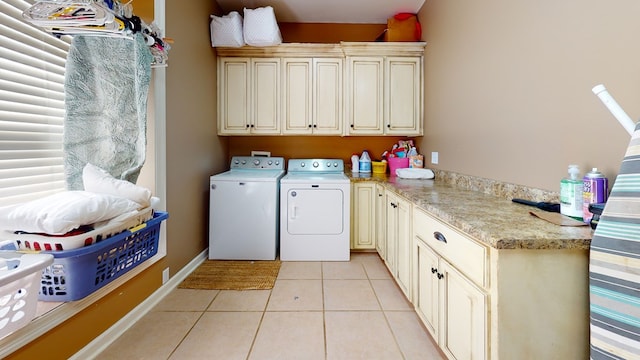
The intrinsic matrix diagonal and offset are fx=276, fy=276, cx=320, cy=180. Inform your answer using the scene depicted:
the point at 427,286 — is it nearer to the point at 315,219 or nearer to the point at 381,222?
the point at 381,222

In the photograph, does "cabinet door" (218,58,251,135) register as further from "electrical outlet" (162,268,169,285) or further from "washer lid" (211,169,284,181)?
"electrical outlet" (162,268,169,285)

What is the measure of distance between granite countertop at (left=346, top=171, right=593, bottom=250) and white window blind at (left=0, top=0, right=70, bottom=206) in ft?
6.21

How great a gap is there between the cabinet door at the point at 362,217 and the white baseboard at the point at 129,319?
5.17 feet

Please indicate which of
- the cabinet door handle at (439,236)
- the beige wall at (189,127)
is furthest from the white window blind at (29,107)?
the cabinet door handle at (439,236)

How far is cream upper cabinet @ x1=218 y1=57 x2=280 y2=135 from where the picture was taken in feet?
9.91

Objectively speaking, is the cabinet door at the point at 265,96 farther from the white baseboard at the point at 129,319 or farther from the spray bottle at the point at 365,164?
the white baseboard at the point at 129,319

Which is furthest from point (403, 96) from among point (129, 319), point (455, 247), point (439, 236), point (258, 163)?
point (129, 319)

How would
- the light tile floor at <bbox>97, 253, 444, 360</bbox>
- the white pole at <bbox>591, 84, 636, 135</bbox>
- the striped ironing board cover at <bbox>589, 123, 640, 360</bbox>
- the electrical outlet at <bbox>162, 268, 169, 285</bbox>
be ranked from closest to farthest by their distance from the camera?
the striped ironing board cover at <bbox>589, 123, 640, 360</bbox>
the white pole at <bbox>591, 84, 636, 135</bbox>
the light tile floor at <bbox>97, 253, 444, 360</bbox>
the electrical outlet at <bbox>162, 268, 169, 285</bbox>

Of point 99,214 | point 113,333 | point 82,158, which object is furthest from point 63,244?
point 113,333

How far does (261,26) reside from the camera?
2770 millimetres

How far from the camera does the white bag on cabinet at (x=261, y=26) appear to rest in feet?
9.02

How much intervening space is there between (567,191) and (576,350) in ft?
1.88

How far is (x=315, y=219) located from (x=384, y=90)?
1616 mm

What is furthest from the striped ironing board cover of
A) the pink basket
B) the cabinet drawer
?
the pink basket
